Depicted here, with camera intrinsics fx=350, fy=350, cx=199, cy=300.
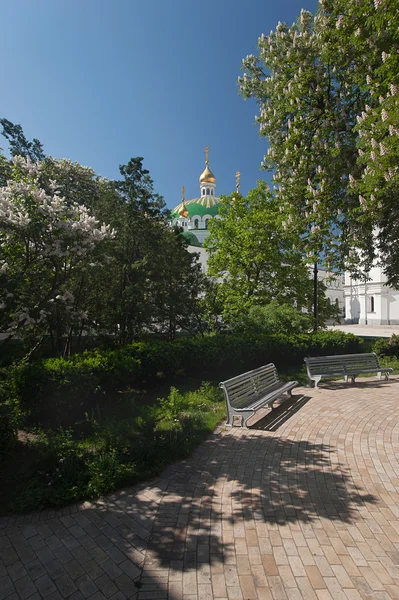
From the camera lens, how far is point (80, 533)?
3.22 m

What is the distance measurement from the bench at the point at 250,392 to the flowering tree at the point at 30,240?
3526 mm

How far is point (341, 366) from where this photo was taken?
30.4 feet

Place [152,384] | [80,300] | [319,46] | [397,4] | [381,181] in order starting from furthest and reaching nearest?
[80,300] < [319,46] < [152,384] < [381,181] < [397,4]

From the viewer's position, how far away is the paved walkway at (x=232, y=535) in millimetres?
2586

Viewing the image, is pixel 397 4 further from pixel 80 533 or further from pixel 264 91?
pixel 80 533

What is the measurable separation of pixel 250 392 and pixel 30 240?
16.6ft

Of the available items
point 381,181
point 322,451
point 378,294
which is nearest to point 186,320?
point 381,181

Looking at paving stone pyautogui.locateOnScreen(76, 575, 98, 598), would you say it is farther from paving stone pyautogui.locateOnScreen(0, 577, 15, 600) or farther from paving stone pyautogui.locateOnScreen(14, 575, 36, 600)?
paving stone pyautogui.locateOnScreen(0, 577, 15, 600)

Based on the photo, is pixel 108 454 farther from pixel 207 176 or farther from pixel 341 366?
pixel 207 176

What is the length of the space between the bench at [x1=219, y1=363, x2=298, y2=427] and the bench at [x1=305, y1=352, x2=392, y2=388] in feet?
4.31

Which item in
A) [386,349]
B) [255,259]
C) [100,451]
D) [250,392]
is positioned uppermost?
[255,259]

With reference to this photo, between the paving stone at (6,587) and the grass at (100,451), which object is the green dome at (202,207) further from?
the paving stone at (6,587)

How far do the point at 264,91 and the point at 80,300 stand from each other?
351 inches

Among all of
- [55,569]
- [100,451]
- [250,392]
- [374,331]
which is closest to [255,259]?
[250,392]
